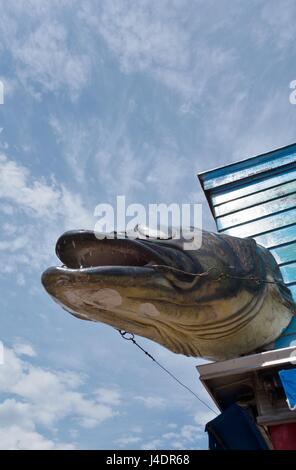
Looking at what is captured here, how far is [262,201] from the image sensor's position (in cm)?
636

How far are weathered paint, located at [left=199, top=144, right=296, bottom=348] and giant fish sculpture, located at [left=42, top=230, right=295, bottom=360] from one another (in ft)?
2.63

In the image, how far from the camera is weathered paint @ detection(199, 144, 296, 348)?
570 cm

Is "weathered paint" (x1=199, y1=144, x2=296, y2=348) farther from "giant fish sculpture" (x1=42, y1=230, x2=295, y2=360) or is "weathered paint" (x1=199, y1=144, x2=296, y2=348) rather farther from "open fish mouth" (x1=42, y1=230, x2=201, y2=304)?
"open fish mouth" (x1=42, y1=230, x2=201, y2=304)

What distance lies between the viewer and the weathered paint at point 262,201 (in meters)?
5.70

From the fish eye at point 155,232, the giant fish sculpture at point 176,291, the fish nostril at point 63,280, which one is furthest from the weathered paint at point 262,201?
the fish nostril at point 63,280

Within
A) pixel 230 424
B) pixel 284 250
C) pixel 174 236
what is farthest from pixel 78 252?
pixel 284 250

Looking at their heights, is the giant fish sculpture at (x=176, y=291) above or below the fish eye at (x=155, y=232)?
below

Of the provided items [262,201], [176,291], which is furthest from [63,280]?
[262,201]

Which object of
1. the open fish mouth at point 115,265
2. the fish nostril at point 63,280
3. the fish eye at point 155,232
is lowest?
the fish nostril at point 63,280

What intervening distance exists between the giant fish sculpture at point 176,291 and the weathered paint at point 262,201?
0.80 meters

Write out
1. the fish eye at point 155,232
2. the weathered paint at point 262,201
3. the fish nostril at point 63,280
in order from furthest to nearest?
the weathered paint at point 262,201 < the fish eye at point 155,232 < the fish nostril at point 63,280

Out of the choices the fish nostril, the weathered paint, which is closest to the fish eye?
the fish nostril

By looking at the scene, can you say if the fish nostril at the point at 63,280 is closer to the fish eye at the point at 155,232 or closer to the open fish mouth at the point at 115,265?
the open fish mouth at the point at 115,265

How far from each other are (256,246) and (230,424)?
6.03 ft
